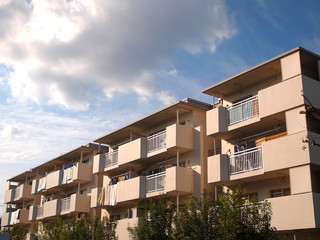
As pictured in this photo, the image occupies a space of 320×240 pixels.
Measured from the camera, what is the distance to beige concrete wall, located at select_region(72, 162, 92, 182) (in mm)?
41356

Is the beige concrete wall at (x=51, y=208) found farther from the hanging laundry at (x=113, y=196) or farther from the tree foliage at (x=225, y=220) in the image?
the tree foliage at (x=225, y=220)

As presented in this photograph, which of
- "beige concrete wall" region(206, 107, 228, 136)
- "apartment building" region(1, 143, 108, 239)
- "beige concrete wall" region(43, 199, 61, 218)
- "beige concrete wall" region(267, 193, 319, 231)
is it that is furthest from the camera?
"beige concrete wall" region(43, 199, 61, 218)

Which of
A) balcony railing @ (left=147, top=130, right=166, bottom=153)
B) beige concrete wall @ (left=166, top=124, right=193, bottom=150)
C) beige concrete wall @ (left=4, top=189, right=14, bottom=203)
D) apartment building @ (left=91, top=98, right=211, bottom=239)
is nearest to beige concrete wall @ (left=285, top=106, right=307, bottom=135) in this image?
apartment building @ (left=91, top=98, right=211, bottom=239)

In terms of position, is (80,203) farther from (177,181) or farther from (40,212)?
(177,181)

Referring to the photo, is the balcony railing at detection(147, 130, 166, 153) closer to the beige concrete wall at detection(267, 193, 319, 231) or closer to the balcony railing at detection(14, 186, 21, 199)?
the beige concrete wall at detection(267, 193, 319, 231)

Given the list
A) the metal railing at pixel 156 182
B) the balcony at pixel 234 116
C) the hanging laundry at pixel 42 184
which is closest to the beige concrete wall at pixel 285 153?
the balcony at pixel 234 116

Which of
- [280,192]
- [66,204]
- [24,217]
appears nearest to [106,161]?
[66,204]

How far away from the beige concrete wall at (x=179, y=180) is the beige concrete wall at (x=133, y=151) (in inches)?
171

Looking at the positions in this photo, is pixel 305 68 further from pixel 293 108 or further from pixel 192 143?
pixel 192 143

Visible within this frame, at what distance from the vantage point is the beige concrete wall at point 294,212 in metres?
20.0

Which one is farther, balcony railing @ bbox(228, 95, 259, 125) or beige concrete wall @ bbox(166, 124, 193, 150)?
beige concrete wall @ bbox(166, 124, 193, 150)

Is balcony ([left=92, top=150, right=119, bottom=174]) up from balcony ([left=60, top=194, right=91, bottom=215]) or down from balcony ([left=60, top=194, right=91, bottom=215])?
up

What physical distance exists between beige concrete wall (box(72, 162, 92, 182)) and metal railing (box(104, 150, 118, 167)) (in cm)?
459

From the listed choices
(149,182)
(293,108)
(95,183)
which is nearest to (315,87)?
(293,108)
